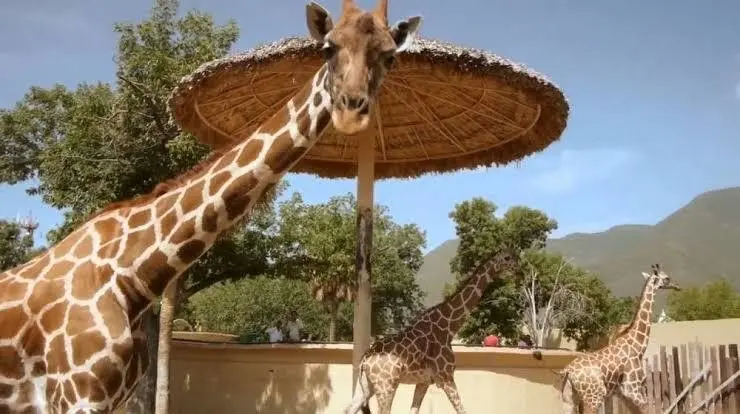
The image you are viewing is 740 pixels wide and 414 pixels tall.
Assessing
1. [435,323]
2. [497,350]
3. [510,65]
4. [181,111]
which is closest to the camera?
[510,65]

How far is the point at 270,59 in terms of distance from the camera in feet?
27.1

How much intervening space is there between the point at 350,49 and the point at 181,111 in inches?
244

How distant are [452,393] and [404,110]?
409 centimetres

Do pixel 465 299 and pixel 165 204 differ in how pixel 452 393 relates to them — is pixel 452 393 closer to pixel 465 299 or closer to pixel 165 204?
pixel 465 299

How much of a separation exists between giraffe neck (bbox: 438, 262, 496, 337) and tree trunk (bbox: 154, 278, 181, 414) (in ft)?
20.5

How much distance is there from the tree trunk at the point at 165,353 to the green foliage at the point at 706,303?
3575cm

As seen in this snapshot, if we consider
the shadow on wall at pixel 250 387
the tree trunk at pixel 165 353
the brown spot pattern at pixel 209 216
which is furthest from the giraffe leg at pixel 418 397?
the tree trunk at pixel 165 353

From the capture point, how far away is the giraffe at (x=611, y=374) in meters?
9.60

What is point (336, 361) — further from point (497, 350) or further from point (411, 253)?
point (411, 253)

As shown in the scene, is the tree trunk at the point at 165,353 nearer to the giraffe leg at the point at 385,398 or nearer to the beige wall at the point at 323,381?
the beige wall at the point at 323,381

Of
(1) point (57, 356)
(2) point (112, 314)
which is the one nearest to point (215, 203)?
(2) point (112, 314)

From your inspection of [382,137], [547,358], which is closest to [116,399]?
[382,137]

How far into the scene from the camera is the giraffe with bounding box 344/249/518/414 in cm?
845

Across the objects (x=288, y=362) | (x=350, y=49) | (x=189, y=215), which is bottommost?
(x=288, y=362)
